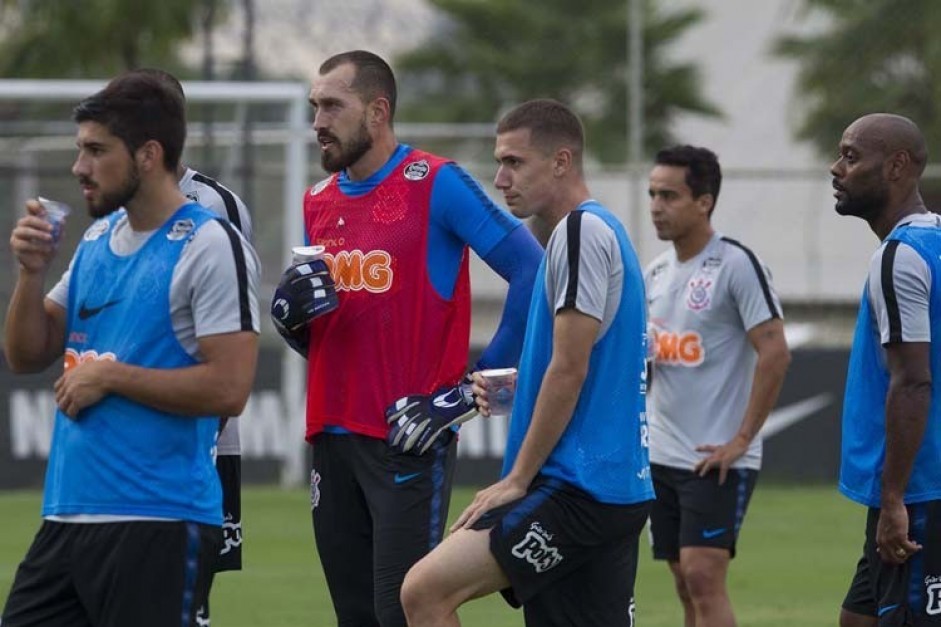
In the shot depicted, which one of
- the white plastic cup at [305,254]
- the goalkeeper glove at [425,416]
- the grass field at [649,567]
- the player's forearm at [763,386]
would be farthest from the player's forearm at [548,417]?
the grass field at [649,567]

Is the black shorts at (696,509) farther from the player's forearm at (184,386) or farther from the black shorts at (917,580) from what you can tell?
the player's forearm at (184,386)

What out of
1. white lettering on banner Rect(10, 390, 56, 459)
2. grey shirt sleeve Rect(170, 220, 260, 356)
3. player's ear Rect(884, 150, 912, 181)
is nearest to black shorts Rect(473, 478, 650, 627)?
grey shirt sleeve Rect(170, 220, 260, 356)

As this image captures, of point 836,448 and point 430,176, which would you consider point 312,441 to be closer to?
point 430,176

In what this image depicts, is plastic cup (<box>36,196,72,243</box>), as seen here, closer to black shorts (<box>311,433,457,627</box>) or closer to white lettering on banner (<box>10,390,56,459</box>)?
black shorts (<box>311,433,457,627</box>)

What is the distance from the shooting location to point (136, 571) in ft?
17.6

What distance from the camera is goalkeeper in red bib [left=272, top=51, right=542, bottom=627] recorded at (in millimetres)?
6965

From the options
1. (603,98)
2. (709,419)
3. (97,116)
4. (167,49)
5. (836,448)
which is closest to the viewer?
(97,116)

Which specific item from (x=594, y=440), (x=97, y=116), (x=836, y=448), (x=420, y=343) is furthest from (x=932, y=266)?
(x=836, y=448)

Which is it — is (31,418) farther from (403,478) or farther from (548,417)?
(548,417)

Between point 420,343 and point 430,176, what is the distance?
618 mm

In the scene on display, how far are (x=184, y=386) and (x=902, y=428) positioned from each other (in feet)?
8.00

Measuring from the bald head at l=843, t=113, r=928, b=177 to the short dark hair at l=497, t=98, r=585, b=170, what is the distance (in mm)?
939

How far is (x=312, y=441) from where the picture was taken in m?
7.18

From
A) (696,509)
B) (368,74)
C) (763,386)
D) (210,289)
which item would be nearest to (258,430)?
(696,509)
